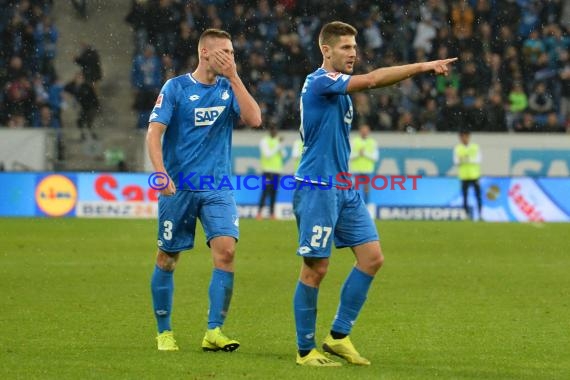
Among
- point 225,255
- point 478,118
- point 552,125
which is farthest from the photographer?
point 478,118

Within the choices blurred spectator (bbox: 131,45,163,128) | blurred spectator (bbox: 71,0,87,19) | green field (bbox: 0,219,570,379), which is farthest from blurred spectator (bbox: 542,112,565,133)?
blurred spectator (bbox: 71,0,87,19)

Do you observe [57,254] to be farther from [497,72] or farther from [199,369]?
[497,72]

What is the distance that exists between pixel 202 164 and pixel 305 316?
50.8 inches

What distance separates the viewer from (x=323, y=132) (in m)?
6.98

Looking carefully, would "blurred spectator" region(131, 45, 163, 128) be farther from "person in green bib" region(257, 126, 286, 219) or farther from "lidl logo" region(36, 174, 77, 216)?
"lidl logo" region(36, 174, 77, 216)

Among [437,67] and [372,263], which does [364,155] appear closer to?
[372,263]

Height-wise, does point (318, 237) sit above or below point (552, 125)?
below

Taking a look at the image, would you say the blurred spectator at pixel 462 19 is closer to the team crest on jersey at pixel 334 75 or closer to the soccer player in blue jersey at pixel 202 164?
the soccer player in blue jersey at pixel 202 164

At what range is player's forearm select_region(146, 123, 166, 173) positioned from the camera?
24.0 feet

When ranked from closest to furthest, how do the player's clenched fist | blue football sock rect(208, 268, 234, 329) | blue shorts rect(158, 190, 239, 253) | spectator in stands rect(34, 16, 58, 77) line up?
the player's clenched fist → blue football sock rect(208, 268, 234, 329) → blue shorts rect(158, 190, 239, 253) → spectator in stands rect(34, 16, 58, 77)

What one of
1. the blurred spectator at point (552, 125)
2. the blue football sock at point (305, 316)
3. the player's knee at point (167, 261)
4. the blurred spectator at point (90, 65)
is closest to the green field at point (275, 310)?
the blue football sock at point (305, 316)

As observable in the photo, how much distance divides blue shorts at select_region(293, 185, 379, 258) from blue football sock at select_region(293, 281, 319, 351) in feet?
0.81

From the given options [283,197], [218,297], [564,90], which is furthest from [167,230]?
[564,90]

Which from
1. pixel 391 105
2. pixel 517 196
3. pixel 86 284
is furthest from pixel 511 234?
pixel 86 284
